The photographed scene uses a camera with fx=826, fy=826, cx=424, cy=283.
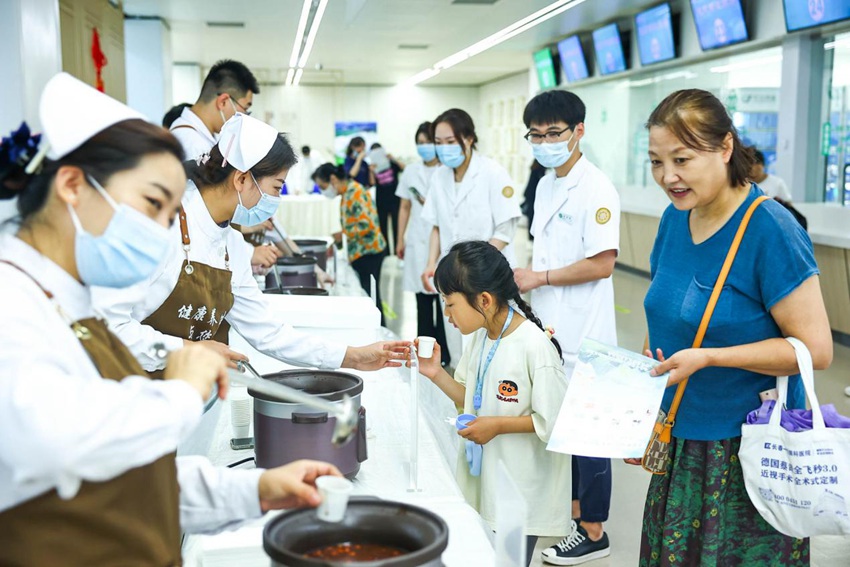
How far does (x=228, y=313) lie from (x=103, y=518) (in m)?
1.36

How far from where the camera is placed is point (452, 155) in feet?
13.9

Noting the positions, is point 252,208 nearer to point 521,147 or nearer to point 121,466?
point 121,466

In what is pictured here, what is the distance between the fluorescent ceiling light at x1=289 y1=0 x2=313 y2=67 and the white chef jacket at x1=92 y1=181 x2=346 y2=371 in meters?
6.92

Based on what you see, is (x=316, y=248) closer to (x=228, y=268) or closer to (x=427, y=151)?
(x=427, y=151)

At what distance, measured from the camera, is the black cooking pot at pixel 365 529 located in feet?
3.58

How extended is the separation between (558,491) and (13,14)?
10.6 ft

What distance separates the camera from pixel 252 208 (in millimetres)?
2338

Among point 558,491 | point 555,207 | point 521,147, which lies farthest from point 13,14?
point 521,147

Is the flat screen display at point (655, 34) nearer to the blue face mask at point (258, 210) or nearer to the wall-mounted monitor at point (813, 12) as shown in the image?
the wall-mounted monitor at point (813, 12)

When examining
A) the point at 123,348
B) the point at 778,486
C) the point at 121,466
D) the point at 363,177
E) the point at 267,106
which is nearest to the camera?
the point at 121,466

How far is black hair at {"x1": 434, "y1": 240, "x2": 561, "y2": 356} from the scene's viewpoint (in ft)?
7.11

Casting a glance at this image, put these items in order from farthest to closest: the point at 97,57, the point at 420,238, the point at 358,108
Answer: the point at 358,108 < the point at 97,57 < the point at 420,238

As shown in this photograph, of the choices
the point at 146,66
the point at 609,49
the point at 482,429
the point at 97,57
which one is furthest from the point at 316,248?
the point at 609,49

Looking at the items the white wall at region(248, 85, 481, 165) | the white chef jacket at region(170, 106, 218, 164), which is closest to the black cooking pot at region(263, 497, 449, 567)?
the white chef jacket at region(170, 106, 218, 164)
